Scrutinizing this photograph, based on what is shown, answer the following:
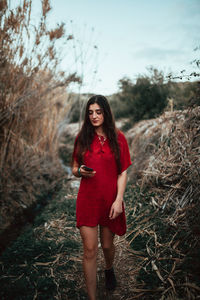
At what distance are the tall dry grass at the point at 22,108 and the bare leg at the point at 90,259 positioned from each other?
8.69 feet

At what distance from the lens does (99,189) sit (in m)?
2.01

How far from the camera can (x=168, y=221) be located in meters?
2.81

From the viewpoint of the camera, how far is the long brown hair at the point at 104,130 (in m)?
2.10

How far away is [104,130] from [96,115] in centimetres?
17

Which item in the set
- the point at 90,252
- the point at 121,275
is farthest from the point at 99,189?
the point at 121,275

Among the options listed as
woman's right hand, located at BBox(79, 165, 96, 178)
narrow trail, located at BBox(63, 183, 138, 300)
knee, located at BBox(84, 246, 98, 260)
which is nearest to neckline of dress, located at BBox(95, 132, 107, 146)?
woman's right hand, located at BBox(79, 165, 96, 178)

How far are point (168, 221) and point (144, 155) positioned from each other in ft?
6.69

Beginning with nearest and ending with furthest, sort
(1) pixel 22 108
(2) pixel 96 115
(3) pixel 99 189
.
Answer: (3) pixel 99 189 < (2) pixel 96 115 < (1) pixel 22 108

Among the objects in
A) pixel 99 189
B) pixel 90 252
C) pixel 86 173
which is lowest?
pixel 90 252

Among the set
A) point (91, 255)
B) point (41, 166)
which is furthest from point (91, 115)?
point (41, 166)

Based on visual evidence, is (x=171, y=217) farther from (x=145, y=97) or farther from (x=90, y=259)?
(x=145, y=97)

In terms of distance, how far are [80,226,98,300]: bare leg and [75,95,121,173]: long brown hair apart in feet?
1.99

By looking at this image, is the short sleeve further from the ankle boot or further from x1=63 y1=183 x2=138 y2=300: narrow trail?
x1=63 y1=183 x2=138 y2=300: narrow trail

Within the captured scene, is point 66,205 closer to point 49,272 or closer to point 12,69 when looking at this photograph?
point 49,272
